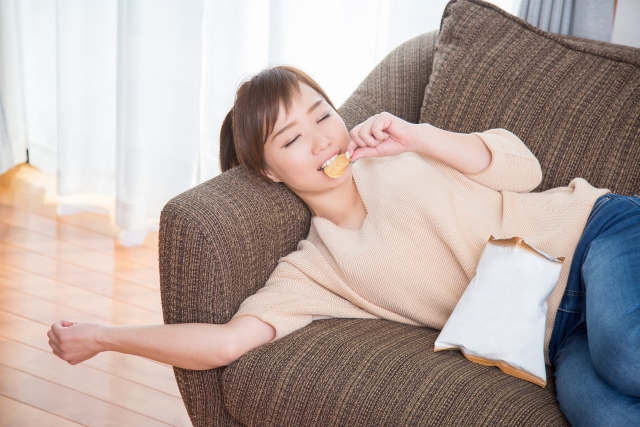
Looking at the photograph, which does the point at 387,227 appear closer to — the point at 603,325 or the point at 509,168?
the point at 509,168

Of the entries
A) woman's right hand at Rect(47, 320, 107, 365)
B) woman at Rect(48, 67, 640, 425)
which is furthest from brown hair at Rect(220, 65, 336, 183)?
woman's right hand at Rect(47, 320, 107, 365)

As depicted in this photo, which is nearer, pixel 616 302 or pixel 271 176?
pixel 616 302

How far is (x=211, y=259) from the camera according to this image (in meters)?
1.39

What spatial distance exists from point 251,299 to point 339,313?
201 mm

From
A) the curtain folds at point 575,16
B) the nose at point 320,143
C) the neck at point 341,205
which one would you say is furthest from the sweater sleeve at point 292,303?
the curtain folds at point 575,16

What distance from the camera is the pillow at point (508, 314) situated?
52.0 inches

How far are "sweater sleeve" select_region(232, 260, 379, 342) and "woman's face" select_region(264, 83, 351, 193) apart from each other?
0.20 m

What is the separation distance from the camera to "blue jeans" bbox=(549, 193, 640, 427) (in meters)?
1.16

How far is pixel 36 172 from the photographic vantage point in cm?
331

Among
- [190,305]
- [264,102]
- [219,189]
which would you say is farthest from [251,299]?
[264,102]

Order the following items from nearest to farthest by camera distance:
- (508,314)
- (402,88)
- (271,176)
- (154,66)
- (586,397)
Result: (586,397) → (508,314) → (271,176) → (402,88) → (154,66)

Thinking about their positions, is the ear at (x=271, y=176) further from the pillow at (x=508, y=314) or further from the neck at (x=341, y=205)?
the pillow at (x=508, y=314)

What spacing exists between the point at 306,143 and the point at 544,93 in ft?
2.14

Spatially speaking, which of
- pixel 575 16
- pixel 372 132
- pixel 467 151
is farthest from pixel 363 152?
pixel 575 16
